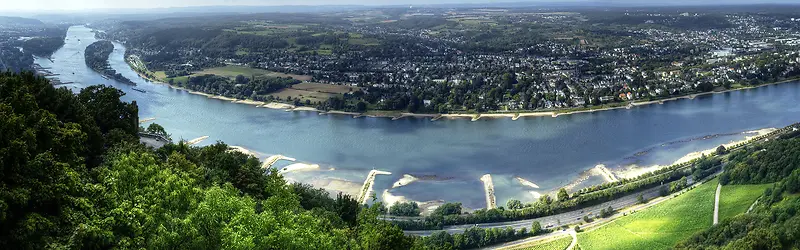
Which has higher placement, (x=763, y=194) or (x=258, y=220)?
(x=258, y=220)

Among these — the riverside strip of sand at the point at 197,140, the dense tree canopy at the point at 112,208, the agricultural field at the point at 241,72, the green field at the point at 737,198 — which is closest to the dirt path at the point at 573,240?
the green field at the point at 737,198

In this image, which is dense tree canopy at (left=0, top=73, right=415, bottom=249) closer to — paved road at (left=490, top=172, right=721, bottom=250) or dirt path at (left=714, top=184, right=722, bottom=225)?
paved road at (left=490, top=172, right=721, bottom=250)

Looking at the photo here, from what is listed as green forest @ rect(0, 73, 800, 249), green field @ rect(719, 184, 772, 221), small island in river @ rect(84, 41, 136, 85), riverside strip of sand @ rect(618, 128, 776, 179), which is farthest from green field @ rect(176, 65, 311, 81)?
green forest @ rect(0, 73, 800, 249)

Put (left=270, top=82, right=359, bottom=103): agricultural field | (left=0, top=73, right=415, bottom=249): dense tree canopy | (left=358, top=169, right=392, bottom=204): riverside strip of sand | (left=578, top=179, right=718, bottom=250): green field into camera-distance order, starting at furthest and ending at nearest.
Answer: (left=270, top=82, right=359, bottom=103): agricultural field < (left=358, top=169, right=392, bottom=204): riverside strip of sand < (left=578, top=179, right=718, bottom=250): green field < (left=0, top=73, right=415, bottom=249): dense tree canopy

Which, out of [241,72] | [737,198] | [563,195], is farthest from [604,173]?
[241,72]

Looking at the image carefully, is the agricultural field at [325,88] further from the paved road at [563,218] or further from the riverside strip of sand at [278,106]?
the paved road at [563,218]

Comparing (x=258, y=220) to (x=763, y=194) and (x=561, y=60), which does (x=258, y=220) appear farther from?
(x=561, y=60)

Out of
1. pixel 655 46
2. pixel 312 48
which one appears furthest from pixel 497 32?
pixel 312 48
